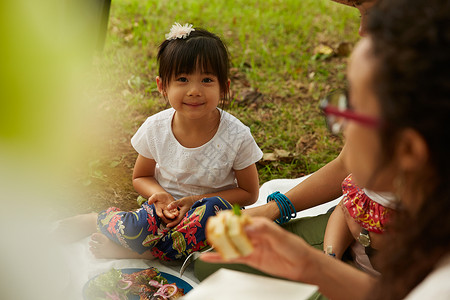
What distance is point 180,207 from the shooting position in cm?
187

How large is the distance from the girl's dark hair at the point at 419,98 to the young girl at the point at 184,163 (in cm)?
99

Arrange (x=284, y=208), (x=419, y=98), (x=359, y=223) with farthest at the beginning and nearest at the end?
(x=284, y=208)
(x=359, y=223)
(x=419, y=98)

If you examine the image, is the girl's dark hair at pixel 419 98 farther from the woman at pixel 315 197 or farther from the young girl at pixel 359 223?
the woman at pixel 315 197

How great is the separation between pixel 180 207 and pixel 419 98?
124 centimetres

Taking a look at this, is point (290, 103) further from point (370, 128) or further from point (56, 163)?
point (56, 163)

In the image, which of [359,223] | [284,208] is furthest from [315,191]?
[359,223]

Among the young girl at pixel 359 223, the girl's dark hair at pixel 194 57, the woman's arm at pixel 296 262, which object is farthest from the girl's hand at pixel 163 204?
the woman's arm at pixel 296 262

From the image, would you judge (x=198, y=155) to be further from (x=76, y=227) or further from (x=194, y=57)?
(x=76, y=227)

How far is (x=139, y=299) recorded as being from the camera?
5.27ft

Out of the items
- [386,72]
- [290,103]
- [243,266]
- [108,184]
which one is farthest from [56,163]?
[290,103]

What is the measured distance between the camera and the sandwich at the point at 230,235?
86 centimetres

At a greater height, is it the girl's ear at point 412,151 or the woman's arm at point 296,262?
the girl's ear at point 412,151

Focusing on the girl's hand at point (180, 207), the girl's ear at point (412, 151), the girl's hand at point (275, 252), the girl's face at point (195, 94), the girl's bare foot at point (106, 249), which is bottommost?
the girl's bare foot at point (106, 249)

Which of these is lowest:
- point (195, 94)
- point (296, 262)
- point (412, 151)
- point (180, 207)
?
point (180, 207)
